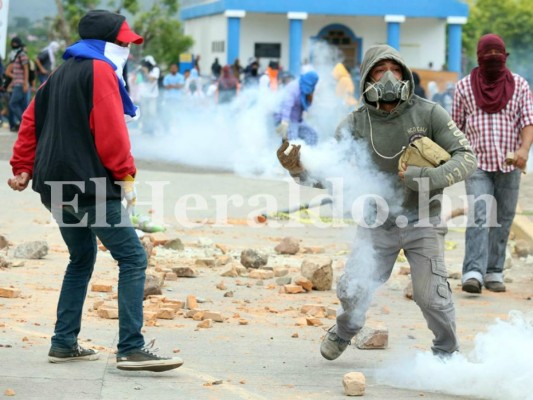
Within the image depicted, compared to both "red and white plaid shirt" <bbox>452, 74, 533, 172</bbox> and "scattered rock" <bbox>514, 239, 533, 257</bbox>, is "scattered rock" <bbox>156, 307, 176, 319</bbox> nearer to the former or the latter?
"red and white plaid shirt" <bbox>452, 74, 533, 172</bbox>

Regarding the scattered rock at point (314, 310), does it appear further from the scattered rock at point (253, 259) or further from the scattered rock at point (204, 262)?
the scattered rock at point (204, 262)

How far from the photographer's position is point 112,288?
328 inches

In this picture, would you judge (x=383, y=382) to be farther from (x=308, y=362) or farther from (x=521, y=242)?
(x=521, y=242)

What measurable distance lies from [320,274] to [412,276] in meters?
2.72

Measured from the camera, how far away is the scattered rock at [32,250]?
9.48m

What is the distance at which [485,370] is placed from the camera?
565 centimetres

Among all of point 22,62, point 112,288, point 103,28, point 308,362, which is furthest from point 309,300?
point 22,62

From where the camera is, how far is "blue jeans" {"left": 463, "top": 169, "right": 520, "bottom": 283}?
871 centimetres

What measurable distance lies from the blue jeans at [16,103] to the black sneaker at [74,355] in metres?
16.9

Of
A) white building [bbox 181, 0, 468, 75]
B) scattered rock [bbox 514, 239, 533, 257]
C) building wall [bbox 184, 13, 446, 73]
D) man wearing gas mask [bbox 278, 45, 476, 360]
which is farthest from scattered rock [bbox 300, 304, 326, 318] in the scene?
building wall [bbox 184, 13, 446, 73]

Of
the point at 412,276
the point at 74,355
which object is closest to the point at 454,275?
the point at 412,276

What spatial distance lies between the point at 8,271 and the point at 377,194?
381cm

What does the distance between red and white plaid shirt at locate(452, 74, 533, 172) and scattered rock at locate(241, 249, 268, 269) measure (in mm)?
1978

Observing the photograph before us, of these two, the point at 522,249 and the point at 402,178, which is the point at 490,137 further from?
the point at 402,178
